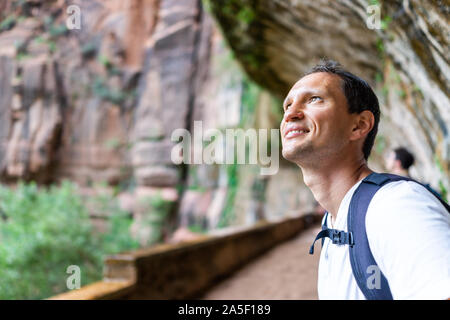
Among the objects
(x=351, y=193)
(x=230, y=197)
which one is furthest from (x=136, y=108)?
(x=351, y=193)

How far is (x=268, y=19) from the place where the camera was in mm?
8117

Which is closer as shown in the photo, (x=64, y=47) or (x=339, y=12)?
(x=339, y=12)

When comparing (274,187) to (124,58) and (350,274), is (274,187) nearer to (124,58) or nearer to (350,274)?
(124,58)

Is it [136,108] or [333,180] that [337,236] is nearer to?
[333,180]

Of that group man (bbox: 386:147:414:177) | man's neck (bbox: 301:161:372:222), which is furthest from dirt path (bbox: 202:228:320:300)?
Answer: man's neck (bbox: 301:161:372:222)

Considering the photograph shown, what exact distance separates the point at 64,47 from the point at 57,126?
5806mm

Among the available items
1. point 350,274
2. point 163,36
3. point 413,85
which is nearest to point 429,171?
point 413,85

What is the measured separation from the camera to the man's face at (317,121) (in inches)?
44.6

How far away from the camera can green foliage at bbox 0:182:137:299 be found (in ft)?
31.9

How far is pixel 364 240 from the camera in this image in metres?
0.90

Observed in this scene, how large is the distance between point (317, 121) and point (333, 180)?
0.70 ft

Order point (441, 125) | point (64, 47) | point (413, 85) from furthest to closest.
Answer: point (64, 47)
point (413, 85)
point (441, 125)

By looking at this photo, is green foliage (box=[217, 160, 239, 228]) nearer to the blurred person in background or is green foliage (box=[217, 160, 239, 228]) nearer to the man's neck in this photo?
the blurred person in background

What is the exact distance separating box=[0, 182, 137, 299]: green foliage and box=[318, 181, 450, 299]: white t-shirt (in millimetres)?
8601
